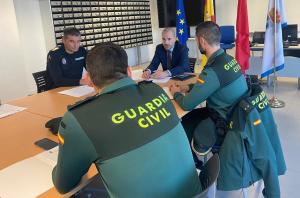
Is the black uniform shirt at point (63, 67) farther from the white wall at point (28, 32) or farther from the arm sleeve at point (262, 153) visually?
the arm sleeve at point (262, 153)

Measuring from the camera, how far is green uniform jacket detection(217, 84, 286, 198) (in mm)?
1639

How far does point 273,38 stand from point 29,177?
3.82 meters

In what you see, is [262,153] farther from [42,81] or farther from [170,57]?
[42,81]

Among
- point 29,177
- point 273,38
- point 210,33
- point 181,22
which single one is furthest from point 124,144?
point 181,22

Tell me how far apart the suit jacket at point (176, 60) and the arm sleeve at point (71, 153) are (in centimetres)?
207

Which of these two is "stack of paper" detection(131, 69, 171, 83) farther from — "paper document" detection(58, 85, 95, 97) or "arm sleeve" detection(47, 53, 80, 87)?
"arm sleeve" detection(47, 53, 80, 87)

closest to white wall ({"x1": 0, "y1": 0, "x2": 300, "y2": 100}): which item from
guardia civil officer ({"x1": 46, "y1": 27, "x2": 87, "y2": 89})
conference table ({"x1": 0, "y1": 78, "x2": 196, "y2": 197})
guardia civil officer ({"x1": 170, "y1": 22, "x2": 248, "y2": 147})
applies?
guardia civil officer ({"x1": 46, "y1": 27, "x2": 87, "y2": 89})

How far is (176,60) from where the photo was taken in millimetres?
3264

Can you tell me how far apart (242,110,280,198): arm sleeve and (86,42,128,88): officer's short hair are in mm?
873

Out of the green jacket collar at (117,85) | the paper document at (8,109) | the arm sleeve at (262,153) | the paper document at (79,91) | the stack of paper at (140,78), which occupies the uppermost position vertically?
the green jacket collar at (117,85)

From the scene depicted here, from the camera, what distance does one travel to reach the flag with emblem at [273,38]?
3967 mm

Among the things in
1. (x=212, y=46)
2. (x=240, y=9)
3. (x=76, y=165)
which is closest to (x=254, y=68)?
(x=240, y=9)

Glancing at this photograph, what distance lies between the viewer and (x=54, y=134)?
173cm

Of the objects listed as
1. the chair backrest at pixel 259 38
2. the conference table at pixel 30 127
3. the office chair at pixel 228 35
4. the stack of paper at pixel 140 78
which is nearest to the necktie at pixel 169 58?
the stack of paper at pixel 140 78
